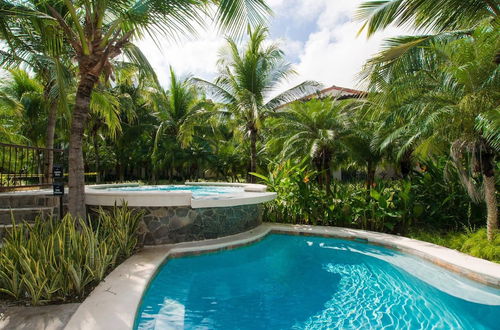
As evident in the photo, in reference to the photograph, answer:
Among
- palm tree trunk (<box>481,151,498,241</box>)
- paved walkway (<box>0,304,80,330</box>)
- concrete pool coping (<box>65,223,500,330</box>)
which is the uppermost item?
palm tree trunk (<box>481,151,498,241</box>)

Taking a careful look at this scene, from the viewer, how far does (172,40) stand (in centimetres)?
483

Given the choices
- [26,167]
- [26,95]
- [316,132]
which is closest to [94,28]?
[316,132]

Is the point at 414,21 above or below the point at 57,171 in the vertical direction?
above

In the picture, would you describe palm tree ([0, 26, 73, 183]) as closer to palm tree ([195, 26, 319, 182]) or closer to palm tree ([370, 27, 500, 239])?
palm tree ([195, 26, 319, 182])

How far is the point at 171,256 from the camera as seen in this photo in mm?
5414

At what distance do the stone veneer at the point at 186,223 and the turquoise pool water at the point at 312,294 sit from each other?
0.65 meters

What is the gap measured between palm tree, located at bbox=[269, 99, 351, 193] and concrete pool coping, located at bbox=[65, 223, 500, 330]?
2.03 m

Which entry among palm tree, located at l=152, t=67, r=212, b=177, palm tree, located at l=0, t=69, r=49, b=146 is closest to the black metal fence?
palm tree, located at l=0, t=69, r=49, b=146

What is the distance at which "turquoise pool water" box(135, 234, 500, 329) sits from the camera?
3.38m

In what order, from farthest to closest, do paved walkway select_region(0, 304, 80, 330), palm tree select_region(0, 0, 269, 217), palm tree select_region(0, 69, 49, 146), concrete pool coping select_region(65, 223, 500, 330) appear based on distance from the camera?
palm tree select_region(0, 69, 49, 146) → palm tree select_region(0, 0, 269, 217) → concrete pool coping select_region(65, 223, 500, 330) → paved walkway select_region(0, 304, 80, 330)

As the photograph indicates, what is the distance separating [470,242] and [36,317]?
690 cm

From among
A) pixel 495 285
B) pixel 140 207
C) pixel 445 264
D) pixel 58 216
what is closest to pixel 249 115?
pixel 140 207

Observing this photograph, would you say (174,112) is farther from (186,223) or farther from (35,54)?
(186,223)

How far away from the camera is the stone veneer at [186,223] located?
5.79 m
